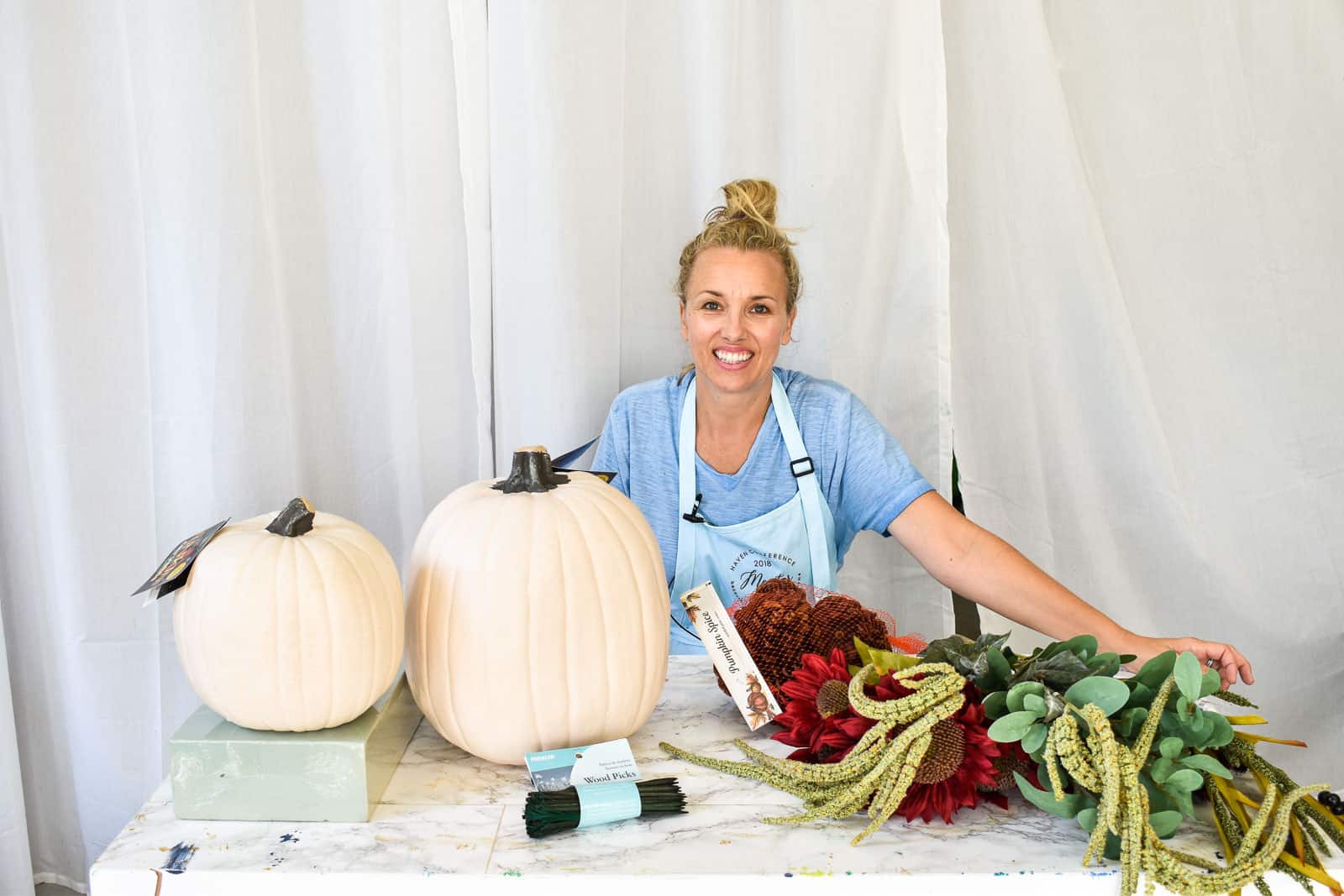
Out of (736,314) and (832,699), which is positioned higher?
(736,314)

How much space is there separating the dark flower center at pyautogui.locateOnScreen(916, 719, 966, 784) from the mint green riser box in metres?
0.47

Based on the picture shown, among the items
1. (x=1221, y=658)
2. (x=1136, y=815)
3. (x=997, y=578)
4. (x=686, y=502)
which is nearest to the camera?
(x=1136, y=815)

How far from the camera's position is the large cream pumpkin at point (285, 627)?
0.89 m

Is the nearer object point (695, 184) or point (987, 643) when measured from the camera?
point (987, 643)

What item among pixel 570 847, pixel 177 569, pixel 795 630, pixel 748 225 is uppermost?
pixel 748 225

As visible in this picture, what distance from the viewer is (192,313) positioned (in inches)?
53.0

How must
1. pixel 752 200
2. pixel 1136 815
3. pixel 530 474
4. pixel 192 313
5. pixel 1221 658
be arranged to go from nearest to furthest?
1. pixel 1136 815
2. pixel 530 474
3. pixel 1221 658
4. pixel 192 313
5. pixel 752 200

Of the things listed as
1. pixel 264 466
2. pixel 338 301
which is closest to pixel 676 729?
pixel 264 466

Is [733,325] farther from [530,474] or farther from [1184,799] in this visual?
[1184,799]

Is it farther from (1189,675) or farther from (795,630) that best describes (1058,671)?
(795,630)

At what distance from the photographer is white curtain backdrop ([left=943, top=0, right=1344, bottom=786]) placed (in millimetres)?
1669

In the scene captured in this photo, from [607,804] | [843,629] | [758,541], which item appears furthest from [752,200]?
[607,804]

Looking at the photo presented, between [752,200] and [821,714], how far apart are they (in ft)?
2.82

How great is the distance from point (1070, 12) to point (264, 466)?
4.52 ft
